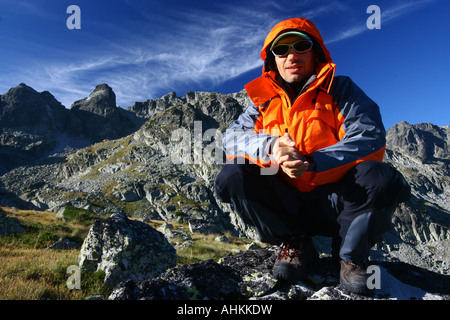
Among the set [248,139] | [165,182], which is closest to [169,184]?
[165,182]

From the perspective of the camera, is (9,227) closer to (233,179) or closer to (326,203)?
(233,179)

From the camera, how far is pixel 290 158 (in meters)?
3.14

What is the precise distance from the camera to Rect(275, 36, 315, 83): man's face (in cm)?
411

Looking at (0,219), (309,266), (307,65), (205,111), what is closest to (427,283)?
(309,266)

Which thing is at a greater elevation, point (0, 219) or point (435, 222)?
point (0, 219)

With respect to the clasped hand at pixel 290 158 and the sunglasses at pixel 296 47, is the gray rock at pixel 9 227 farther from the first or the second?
the sunglasses at pixel 296 47

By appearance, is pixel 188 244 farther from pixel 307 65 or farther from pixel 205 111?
pixel 205 111

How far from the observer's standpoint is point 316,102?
371cm

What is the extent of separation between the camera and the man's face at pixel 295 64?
4.11 m

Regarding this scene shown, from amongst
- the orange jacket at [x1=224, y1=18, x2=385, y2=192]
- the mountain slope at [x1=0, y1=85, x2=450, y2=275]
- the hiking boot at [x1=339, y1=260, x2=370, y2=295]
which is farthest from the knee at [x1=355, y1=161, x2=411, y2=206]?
the mountain slope at [x1=0, y1=85, x2=450, y2=275]

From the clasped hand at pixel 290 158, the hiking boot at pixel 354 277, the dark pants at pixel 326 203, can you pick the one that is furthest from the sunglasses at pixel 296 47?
the hiking boot at pixel 354 277

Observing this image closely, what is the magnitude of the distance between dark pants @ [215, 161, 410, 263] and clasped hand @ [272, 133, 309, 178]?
1.75ft

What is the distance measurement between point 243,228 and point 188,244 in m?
76.6

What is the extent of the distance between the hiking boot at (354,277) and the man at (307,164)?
0.04 feet
